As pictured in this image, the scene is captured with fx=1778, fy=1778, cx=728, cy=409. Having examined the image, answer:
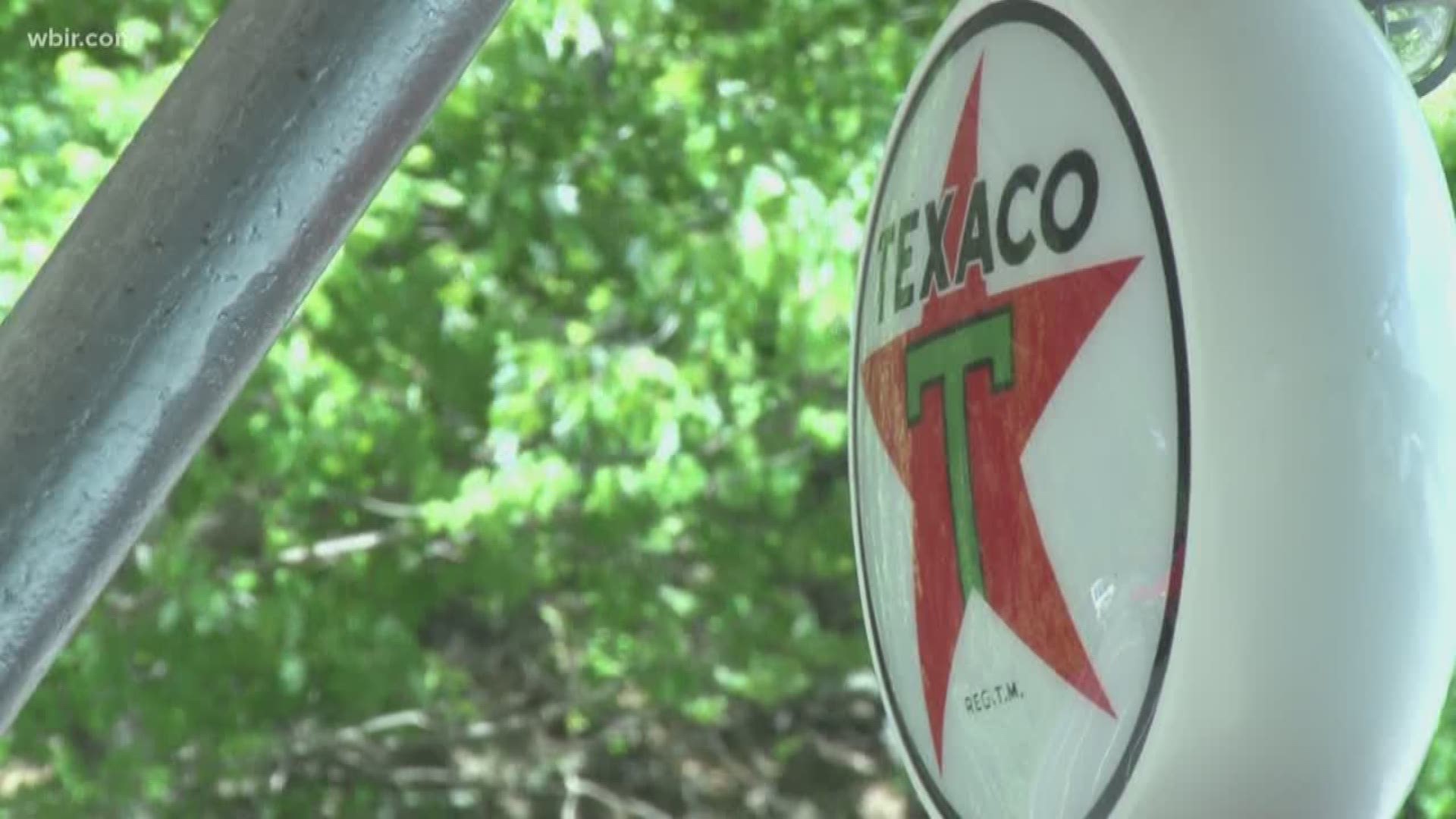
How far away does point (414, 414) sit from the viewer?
11.4 ft

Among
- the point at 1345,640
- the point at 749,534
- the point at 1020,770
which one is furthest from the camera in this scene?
the point at 749,534

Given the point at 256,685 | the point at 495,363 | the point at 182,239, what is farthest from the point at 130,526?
the point at 256,685

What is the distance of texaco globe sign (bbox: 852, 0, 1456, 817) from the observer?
0.56 metres

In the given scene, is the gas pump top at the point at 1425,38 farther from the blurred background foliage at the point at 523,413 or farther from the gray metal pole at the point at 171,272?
the blurred background foliage at the point at 523,413

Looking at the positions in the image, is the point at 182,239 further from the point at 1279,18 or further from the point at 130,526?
the point at 1279,18

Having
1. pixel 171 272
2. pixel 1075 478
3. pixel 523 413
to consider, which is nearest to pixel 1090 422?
pixel 1075 478

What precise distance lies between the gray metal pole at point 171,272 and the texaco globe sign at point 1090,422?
227 millimetres

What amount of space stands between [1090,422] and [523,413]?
2.67m

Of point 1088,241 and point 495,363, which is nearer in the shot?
point 1088,241

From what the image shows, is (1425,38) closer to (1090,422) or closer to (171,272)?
(1090,422)

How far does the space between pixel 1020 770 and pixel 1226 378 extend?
186 millimetres

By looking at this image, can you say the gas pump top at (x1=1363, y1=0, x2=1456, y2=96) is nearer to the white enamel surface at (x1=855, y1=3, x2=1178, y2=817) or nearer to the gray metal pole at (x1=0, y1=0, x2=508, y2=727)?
the white enamel surface at (x1=855, y1=3, x2=1178, y2=817)

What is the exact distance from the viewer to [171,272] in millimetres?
614

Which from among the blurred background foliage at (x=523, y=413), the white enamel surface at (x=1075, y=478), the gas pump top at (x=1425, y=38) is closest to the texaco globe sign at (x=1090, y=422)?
the white enamel surface at (x=1075, y=478)
